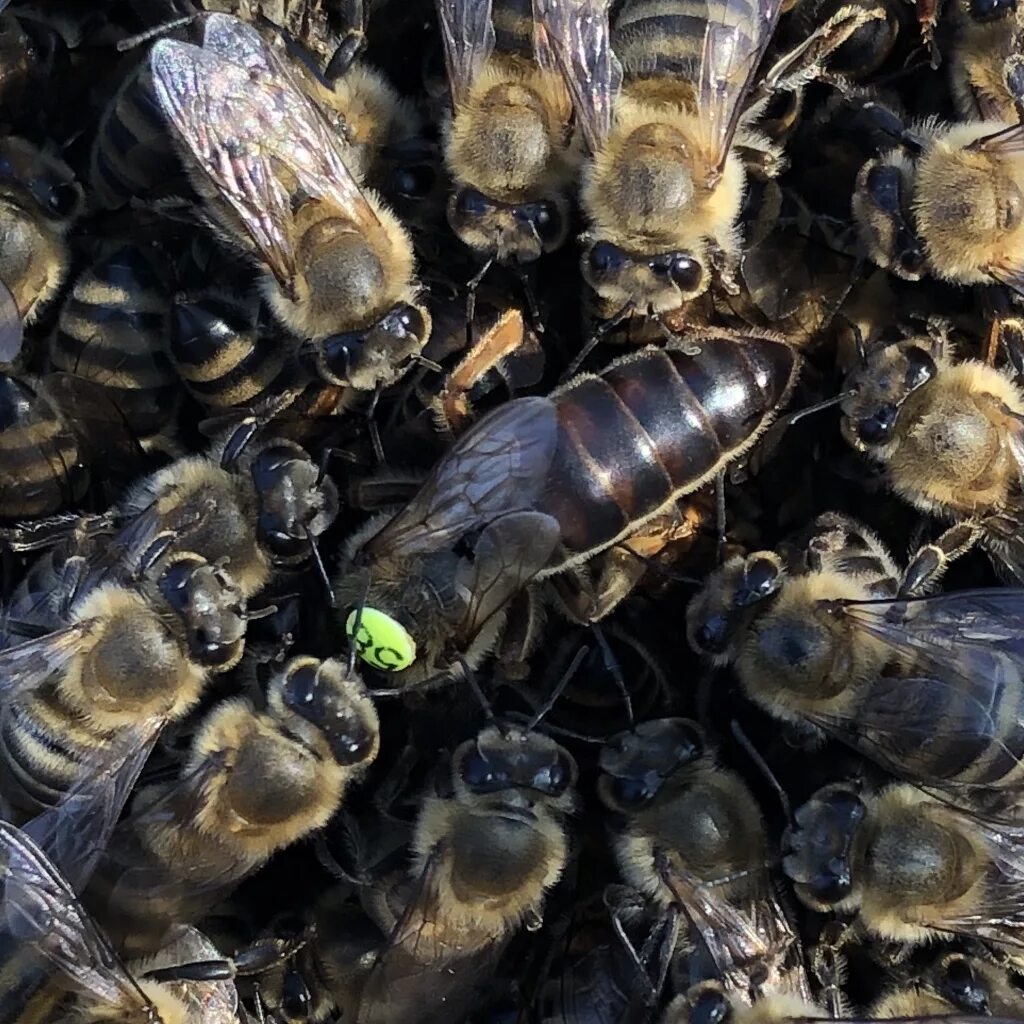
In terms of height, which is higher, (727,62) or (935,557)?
(727,62)

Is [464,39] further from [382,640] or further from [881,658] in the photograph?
[881,658]

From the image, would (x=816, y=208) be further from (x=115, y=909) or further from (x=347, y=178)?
(x=115, y=909)

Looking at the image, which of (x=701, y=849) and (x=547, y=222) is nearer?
(x=701, y=849)

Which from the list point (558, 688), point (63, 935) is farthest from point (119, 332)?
point (63, 935)

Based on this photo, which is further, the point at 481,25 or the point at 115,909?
the point at 481,25

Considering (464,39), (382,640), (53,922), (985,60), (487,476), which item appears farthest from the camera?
(985,60)

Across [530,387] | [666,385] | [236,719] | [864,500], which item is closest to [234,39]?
[530,387]

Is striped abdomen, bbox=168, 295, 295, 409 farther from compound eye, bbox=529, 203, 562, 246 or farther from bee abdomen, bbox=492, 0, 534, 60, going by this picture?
bee abdomen, bbox=492, 0, 534, 60
